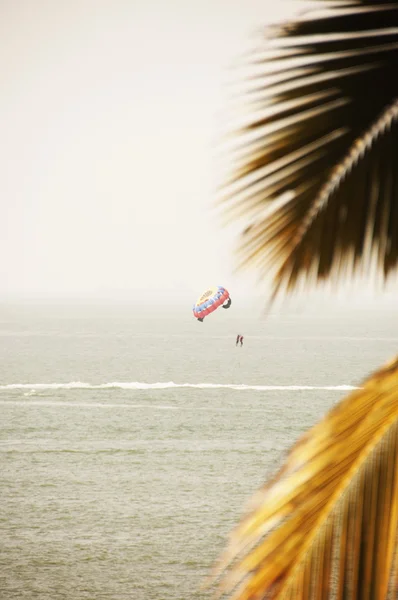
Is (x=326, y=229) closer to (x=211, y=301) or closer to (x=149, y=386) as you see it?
(x=211, y=301)

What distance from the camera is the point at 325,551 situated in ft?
6.73

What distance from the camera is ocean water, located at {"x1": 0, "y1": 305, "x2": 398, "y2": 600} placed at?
4597cm

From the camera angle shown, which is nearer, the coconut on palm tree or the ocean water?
the coconut on palm tree

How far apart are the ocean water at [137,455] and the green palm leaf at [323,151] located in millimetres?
3238

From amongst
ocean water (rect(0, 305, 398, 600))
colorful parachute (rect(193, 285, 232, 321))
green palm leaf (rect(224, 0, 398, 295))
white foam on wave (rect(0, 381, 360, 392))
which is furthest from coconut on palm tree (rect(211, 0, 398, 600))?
white foam on wave (rect(0, 381, 360, 392))

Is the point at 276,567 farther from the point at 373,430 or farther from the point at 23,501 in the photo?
the point at 23,501

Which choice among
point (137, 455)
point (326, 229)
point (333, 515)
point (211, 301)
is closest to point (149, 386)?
point (211, 301)

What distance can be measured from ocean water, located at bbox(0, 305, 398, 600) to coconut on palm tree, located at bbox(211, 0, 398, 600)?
3.21 metres

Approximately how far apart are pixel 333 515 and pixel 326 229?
768 mm

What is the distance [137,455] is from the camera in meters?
75.0

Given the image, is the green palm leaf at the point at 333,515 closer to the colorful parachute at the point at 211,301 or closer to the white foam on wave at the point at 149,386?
the colorful parachute at the point at 211,301

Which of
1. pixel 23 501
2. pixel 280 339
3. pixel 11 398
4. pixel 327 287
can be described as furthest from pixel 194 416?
pixel 280 339

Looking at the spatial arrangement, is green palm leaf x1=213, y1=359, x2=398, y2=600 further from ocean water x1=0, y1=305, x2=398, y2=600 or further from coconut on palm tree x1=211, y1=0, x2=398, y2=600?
ocean water x1=0, y1=305, x2=398, y2=600

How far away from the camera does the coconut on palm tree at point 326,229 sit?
204 cm
